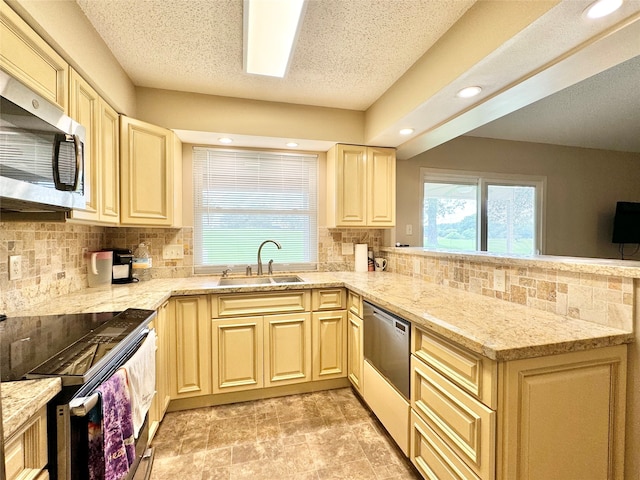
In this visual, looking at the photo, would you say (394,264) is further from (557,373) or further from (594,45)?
(594,45)

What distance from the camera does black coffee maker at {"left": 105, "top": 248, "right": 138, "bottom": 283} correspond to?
88.6 inches

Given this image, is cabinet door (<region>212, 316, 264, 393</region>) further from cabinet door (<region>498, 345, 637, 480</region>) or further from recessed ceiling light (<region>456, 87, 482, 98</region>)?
recessed ceiling light (<region>456, 87, 482, 98</region>)

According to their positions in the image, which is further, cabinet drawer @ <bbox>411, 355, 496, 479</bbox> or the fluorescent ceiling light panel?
the fluorescent ceiling light panel

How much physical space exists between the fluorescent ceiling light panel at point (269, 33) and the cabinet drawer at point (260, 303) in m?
1.55

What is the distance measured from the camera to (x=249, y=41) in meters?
1.63

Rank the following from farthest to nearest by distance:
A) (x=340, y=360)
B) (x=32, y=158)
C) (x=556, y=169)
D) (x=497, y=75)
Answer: (x=556, y=169)
(x=340, y=360)
(x=497, y=75)
(x=32, y=158)

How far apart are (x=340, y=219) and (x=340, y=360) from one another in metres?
1.21

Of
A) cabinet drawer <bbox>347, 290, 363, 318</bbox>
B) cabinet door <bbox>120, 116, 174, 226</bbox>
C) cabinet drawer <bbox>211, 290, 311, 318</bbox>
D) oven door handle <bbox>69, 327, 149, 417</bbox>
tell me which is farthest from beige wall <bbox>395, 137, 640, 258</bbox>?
oven door handle <bbox>69, 327, 149, 417</bbox>

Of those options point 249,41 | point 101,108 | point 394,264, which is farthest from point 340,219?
point 101,108

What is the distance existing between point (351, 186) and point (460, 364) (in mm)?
1855

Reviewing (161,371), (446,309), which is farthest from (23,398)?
(446,309)

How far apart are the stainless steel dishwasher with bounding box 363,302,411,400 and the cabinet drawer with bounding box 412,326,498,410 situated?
0.10 metres

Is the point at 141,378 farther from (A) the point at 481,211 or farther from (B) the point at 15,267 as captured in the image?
(A) the point at 481,211

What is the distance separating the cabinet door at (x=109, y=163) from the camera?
5.79 feet
